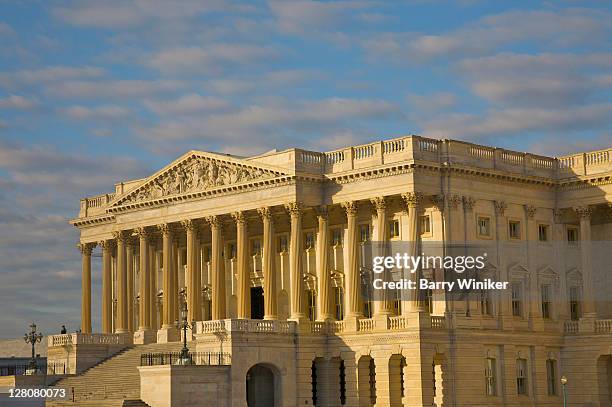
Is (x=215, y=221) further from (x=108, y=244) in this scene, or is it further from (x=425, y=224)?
(x=108, y=244)

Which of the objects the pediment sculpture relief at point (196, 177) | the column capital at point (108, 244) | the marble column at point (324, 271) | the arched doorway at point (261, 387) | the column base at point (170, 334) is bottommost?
the arched doorway at point (261, 387)

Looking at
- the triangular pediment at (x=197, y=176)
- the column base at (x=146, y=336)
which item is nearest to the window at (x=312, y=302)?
the triangular pediment at (x=197, y=176)

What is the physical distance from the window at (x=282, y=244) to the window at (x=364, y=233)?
21.6 feet

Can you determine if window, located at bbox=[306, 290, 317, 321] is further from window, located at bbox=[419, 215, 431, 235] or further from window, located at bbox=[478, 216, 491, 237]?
window, located at bbox=[478, 216, 491, 237]

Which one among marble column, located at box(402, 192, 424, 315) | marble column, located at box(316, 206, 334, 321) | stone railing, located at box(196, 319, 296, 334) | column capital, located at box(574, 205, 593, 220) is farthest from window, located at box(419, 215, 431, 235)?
column capital, located at box(574, 205, 593, 220)

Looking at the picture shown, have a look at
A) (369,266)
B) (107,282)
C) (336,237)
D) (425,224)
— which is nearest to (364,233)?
(369,266)

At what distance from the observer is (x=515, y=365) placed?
84.0m

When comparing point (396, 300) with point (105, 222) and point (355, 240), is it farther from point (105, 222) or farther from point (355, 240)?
point (105, 222)

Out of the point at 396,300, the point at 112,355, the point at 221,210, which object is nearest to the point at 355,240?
the point at 396,300

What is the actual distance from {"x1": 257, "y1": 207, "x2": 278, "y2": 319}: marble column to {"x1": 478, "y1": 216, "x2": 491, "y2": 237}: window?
13451 millimetres

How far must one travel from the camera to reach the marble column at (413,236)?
7938 cm

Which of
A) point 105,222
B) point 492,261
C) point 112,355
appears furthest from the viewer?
point 105,222

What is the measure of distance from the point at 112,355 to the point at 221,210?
44.6 ft

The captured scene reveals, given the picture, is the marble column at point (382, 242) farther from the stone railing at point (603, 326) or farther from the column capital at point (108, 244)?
the column capital at point (108, 244)
